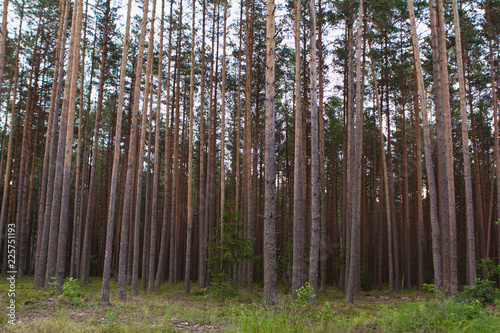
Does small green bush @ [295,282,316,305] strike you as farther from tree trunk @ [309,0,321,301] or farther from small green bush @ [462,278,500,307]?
small green bush @ [462,278,500,307]

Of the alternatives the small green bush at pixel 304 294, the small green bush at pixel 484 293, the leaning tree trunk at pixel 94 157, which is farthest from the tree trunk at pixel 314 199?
the leaning tree trunk at pixel 94 157

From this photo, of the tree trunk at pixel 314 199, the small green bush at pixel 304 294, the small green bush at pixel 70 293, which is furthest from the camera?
the tree trunk at pixel 314 199

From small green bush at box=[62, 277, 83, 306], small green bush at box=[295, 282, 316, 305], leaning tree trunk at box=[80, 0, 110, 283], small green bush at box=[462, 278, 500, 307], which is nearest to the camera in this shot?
small green bush at box=[295, 282, 316, 305]

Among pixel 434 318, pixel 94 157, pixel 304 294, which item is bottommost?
pixel 434 318

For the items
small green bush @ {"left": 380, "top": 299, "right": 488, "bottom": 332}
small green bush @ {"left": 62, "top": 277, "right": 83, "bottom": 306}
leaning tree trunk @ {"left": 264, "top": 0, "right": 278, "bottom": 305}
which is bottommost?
small green bush @ {"left": 62, "top": 277, "right": 83, "bottom": 306}

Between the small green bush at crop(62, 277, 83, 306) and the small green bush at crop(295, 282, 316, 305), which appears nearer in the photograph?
the small green bush at crop(295, 282, 316, 305)

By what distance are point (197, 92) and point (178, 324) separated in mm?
17013

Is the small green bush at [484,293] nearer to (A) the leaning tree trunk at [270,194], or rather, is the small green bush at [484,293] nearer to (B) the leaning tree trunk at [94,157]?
(A) the leaning tree trunk at [270,194]

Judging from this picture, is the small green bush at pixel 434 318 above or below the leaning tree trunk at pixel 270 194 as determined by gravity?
below

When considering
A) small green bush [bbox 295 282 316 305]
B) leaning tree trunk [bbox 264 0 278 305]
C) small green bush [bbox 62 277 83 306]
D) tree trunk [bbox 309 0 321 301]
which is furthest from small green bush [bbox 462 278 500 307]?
small green bush [bbox 62 277 83 306]

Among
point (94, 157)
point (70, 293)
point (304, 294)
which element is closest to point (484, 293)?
point (304, 294)

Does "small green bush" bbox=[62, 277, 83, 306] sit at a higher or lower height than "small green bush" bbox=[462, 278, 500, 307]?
lower

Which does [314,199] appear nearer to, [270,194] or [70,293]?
[270,194]

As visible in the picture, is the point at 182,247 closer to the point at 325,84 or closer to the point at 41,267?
the point at 41,267
